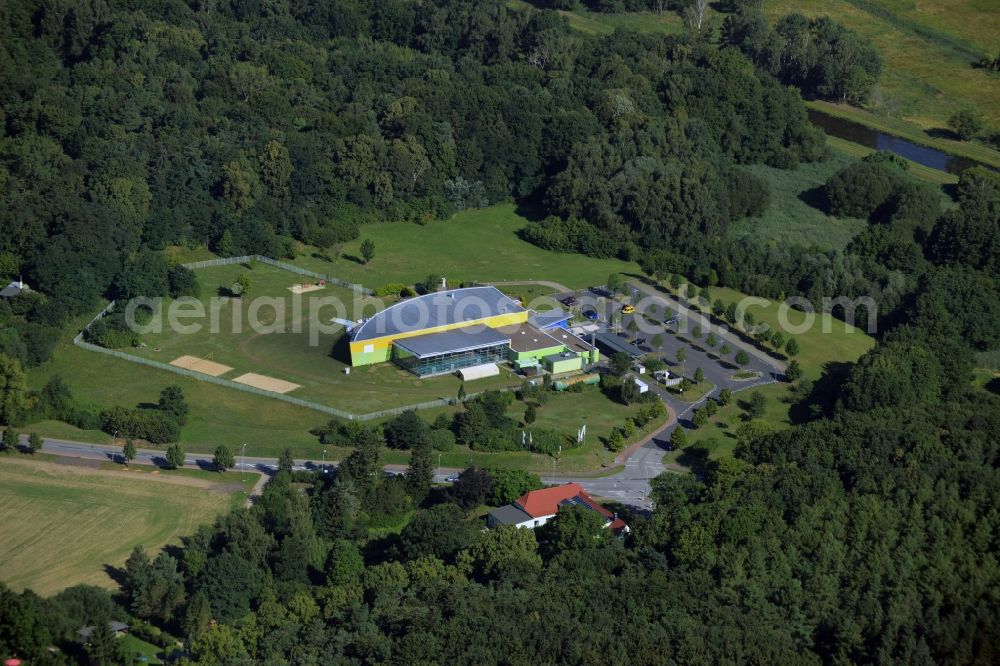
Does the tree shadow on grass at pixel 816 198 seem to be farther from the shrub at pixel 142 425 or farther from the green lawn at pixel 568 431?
the shrub at pixel 142 425

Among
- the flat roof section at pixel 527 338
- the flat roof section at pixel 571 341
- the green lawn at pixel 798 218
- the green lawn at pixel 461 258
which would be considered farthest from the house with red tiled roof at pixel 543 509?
the green lawn at pixel 798 218

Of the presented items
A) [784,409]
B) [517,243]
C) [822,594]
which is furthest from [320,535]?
[517,243]

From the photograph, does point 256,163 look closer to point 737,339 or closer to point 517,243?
point 517,243

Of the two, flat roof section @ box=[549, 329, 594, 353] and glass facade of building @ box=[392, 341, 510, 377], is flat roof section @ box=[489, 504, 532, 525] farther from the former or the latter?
flat roof section @ box=[549, 329, 594, 353]

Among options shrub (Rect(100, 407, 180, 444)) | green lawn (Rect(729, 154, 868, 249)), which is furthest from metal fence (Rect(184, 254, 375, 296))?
green lawn (Rect(729, 154, 868, 249))

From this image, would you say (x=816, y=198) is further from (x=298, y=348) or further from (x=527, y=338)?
(x=298, y=348)
